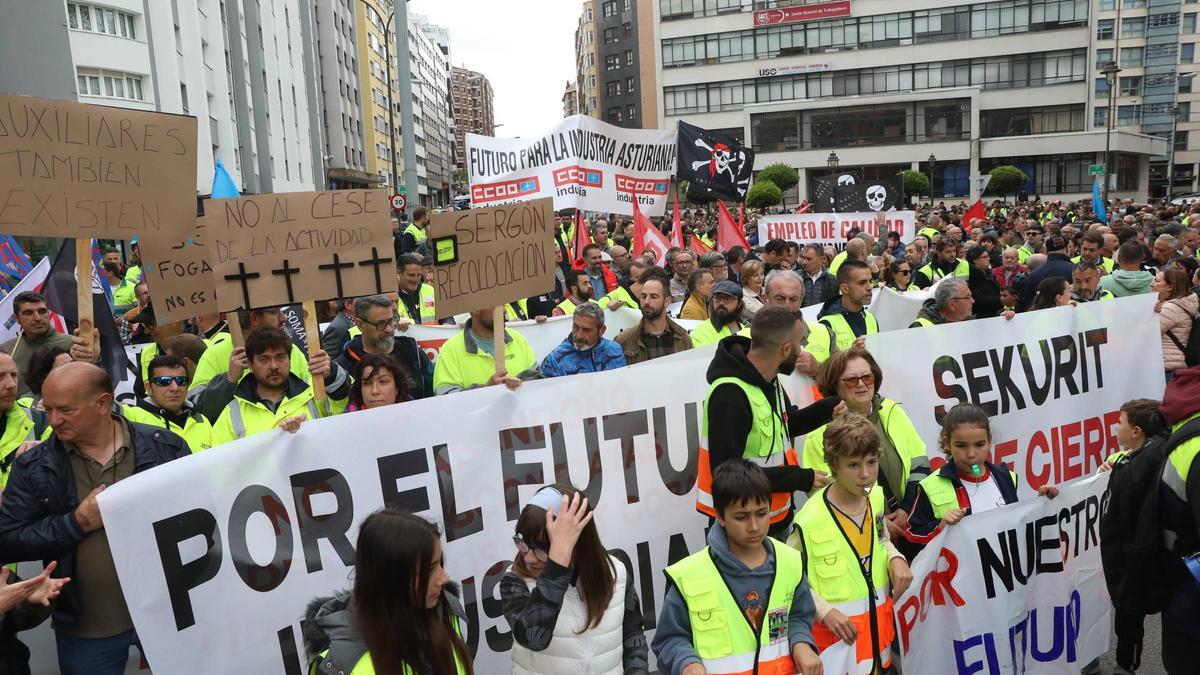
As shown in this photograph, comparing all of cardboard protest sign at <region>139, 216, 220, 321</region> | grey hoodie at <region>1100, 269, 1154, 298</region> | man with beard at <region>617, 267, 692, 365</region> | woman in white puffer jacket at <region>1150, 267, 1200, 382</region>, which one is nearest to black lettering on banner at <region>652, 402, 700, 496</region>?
man with beard at <region>617, 267, 692, 365</region>

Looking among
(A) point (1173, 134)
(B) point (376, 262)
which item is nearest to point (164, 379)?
(B) point (376, 262)

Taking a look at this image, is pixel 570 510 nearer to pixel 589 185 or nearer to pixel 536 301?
pixel 536 301

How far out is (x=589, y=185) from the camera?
10516 mm

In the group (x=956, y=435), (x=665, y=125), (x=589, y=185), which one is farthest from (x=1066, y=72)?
(x=956, y=435)

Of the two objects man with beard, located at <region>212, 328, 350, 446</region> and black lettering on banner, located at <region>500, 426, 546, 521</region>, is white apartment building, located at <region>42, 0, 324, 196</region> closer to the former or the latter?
man with beard, located at <region>212, 328, 350, 446</region>

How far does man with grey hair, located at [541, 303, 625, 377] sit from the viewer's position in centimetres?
543

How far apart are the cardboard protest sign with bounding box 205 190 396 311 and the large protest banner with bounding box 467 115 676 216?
19.5 feet

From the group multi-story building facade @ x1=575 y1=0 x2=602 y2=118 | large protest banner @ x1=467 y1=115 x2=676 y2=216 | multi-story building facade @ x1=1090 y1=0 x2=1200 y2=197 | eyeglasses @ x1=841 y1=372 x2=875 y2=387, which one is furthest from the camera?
multi-story building facade @ x1=575 y1=0 x2=602 y2=118

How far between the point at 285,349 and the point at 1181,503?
402 cm

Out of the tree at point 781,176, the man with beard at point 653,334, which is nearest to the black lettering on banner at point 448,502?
the man with beard at point 653,334

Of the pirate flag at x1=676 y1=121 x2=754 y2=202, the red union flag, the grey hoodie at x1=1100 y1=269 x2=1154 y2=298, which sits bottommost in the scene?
the grey hoodie at x1=1100 y1=269 x2=1154 y2=298

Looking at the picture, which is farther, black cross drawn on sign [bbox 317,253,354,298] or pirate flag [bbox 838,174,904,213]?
pirate flag [bbox 838,174,904,213]

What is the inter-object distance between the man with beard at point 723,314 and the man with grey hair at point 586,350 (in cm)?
83

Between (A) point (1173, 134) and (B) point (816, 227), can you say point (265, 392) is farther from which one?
(A) point (1173, 134)
